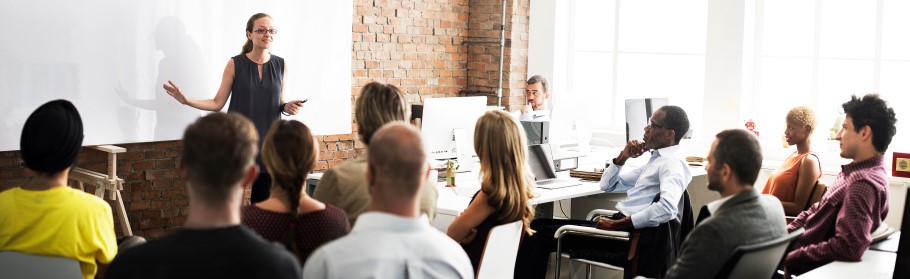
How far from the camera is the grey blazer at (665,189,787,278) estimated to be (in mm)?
3000

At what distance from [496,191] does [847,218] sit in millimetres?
1384

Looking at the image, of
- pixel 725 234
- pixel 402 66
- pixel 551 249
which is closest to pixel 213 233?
pixel 725 234

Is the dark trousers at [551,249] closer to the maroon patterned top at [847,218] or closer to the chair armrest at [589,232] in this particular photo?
the chair armrest at [589,232]

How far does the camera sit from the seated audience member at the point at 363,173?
11.1 feet

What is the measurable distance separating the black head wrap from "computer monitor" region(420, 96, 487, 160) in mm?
2692

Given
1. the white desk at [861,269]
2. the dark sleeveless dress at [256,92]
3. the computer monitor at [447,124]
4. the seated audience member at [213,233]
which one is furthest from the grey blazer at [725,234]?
the dark sleeveless dress at [256,92]

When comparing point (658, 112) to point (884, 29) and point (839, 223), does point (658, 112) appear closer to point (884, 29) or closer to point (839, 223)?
point (839, 223)

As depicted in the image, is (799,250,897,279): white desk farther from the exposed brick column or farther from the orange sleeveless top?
the exposed brick column

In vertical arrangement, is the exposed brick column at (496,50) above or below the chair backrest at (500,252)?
above

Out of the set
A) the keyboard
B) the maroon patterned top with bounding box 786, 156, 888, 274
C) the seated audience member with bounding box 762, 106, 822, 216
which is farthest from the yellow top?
the seated audience member with bounding box 762, 106, 822, 216

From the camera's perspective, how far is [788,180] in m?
5.27

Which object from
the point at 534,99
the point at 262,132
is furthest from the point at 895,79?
the point at 262,132

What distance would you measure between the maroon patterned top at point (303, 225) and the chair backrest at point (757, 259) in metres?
1.11

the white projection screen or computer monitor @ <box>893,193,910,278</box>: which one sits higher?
the white projection screen
